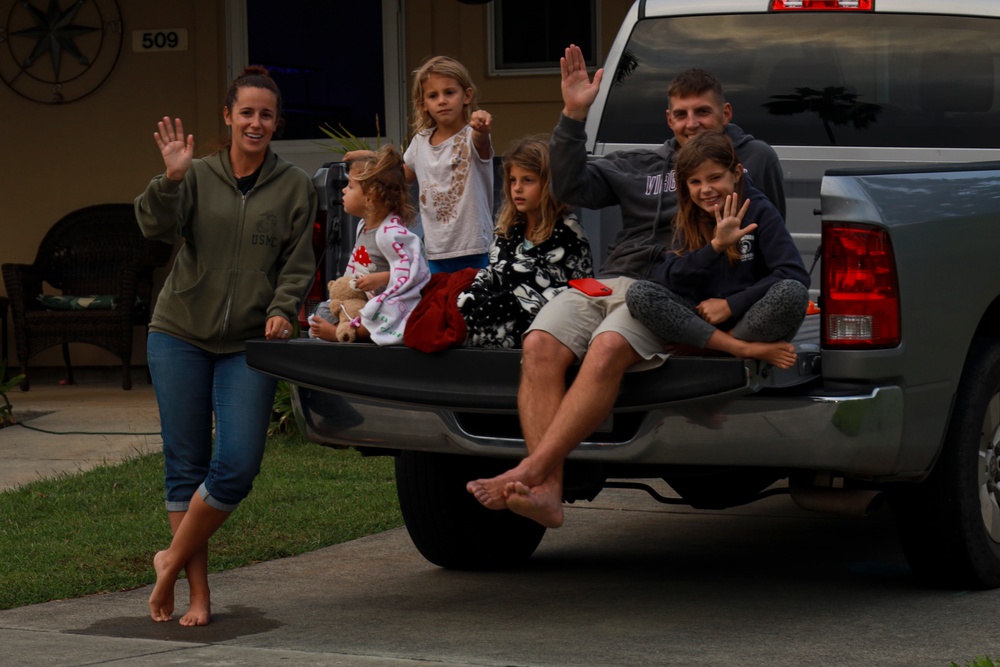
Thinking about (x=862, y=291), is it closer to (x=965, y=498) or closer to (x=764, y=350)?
(x=764, y=350)

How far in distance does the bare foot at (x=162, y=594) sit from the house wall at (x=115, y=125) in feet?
22.7

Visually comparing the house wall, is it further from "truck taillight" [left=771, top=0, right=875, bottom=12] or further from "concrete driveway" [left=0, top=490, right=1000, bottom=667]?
"concrete driveway" [left=0, top=490, right=1000, bottom=667]

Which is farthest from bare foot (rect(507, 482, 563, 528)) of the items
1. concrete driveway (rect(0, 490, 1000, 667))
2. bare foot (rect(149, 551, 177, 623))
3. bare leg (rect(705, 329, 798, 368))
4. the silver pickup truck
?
bare foot (rect(149, 551, 177, 623))

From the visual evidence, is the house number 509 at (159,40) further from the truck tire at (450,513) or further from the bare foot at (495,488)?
the bare foot at (495,488)

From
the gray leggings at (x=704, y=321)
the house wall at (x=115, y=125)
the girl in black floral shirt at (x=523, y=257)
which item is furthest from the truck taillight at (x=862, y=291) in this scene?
the house wall at (x=115, y=125)

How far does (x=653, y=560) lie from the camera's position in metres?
6.12

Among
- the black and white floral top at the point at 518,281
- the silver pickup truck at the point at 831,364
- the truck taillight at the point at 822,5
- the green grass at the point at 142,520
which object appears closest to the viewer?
the silver pickup truck at the point at 831,364

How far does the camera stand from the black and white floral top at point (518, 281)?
4891mm

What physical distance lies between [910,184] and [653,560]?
198 cm

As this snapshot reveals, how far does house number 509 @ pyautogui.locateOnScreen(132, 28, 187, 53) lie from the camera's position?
39.4 feet

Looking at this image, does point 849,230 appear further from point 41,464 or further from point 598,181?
point 41,464

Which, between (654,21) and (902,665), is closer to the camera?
(902,665)

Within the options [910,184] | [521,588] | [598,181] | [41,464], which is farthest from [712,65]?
[41,464]

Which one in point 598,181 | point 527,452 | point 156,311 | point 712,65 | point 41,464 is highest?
point 712,65
